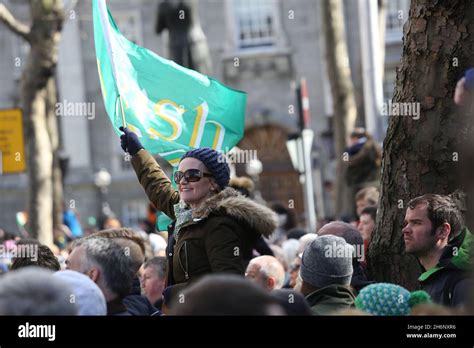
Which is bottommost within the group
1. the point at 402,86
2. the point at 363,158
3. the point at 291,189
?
the point at 291,189

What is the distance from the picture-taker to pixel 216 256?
248 inches

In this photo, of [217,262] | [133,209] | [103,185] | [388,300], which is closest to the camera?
[388,300]

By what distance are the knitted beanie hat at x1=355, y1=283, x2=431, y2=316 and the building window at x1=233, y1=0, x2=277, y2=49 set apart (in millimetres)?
32488

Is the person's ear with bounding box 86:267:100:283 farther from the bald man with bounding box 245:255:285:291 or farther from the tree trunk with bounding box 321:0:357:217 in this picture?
the tree trunk with bounding box 321:0:357:217

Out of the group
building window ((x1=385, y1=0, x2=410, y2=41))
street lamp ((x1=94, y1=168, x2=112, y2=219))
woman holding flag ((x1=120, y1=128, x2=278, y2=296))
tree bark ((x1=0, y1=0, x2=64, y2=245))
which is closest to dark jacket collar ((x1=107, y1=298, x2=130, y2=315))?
woman holding flag ((x1=120, y1=128, x2=278, y2=296))

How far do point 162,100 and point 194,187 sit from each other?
2.08m

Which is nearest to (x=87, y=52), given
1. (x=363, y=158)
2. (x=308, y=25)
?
(x=308, y=25)

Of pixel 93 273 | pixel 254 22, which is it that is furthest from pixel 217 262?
pixel 254 22

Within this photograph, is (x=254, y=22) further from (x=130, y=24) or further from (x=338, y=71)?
(x=338, y=71)

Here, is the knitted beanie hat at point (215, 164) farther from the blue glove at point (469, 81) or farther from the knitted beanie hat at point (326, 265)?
the blue glove at point (469, 81)

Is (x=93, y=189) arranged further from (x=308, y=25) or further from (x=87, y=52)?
(x=308, y=25)

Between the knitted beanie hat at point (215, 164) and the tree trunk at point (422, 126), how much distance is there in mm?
1147

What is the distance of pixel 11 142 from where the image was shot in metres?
16.2
